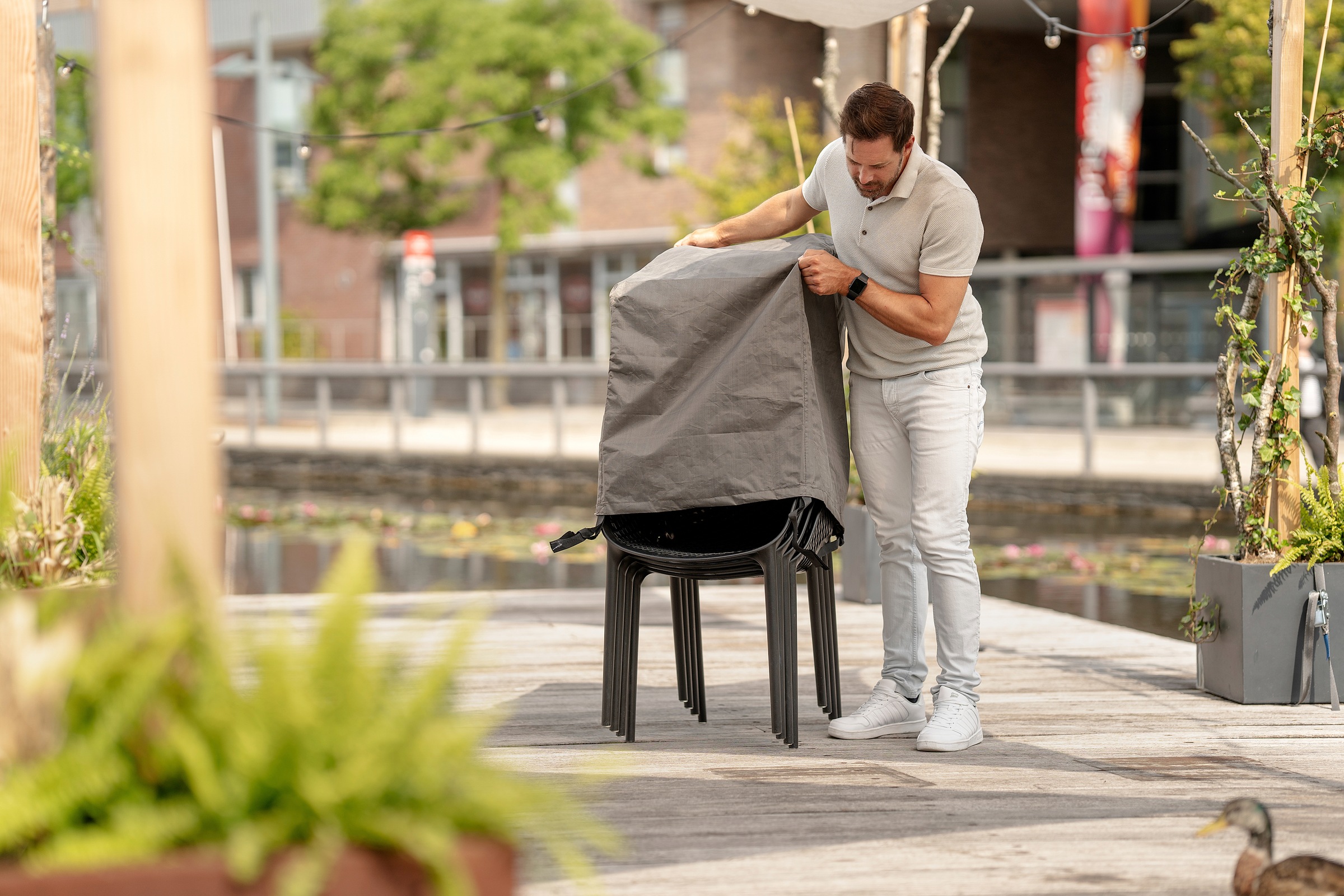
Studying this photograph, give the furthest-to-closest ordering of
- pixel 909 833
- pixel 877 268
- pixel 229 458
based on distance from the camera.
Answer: pixel 229 458 → pixel 877 268 → pixel 909 833

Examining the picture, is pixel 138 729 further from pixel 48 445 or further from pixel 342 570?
pixel 48 445

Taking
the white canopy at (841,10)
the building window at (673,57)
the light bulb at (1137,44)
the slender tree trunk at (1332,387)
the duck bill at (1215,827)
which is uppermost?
the building window at (673,57)

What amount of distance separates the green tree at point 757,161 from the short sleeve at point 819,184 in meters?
16.7

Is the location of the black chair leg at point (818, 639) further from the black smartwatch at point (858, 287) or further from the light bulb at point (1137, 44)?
→ the light bulb at point (1137, 44)

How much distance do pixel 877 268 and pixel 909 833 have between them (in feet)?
4.58

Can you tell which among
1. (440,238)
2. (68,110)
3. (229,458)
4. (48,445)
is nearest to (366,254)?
(440,238)

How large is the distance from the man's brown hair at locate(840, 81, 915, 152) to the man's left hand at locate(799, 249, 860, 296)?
0.28 metres

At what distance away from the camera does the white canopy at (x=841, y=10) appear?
4.42m

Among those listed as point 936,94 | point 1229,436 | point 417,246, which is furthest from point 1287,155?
point 417,246

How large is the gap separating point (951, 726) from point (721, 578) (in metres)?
0.66

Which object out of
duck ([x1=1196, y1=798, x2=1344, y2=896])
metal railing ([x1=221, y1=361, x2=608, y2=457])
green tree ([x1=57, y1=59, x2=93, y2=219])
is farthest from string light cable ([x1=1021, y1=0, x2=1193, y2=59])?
green tree ([x1=57, y1=59, x2=93, y2=219])

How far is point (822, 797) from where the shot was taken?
3.05 m

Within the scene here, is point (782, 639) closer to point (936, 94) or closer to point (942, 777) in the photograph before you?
point (942, 777)

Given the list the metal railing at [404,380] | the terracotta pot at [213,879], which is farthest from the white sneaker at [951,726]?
the metal railing at [404,380]
